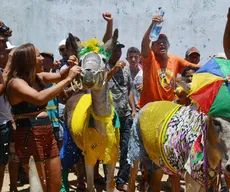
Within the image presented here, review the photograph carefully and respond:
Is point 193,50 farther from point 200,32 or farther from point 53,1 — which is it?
point 53,1

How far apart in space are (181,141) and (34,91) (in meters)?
1.53

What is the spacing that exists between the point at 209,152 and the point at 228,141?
0.40m

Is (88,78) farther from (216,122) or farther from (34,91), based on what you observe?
(216,122)

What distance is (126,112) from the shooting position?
21.0ft

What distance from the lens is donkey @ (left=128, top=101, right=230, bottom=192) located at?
3399mm

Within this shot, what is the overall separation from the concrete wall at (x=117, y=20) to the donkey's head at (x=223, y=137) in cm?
652

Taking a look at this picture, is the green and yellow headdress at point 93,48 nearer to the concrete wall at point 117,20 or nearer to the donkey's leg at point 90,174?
the donkey's leg at point 90,174

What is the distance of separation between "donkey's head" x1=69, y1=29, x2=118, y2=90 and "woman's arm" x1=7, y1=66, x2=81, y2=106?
806 millimetres

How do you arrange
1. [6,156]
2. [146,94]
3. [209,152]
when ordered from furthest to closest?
[146,94] → [6,156] → [209,152]

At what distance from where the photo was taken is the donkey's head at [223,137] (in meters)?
3.19

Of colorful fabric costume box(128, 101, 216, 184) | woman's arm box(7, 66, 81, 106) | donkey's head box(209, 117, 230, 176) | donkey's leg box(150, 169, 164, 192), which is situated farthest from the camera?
donkey's leg box(150, 169, 164, 192)

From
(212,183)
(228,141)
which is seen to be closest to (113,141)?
(212,183)

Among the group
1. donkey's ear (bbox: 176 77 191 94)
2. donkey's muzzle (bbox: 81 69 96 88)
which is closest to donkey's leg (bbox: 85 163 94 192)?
donkey's muzzle (bbox: 81 69 96 88)

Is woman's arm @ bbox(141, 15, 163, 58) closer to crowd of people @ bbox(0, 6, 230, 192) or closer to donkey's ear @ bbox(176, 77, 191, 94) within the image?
crowd of people @ bbox(0, 6, 230, 192)
